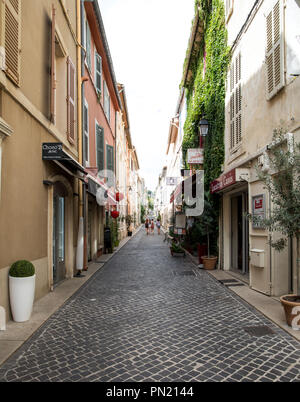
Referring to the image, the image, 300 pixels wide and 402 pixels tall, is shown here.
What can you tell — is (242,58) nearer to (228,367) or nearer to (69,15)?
(69,15)

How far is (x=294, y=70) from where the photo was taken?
5.54m

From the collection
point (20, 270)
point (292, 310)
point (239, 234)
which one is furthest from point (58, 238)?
point (292, 310)

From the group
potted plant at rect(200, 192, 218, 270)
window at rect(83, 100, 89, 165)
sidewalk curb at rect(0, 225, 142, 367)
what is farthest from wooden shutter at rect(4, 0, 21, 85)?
potted plant at rect(200, 192, 218, 270)

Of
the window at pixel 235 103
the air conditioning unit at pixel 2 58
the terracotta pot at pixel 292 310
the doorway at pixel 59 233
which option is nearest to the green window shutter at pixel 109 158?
the doorway at pixel 59 233

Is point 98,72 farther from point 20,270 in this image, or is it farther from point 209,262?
point 20,270

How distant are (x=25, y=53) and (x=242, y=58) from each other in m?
5.42

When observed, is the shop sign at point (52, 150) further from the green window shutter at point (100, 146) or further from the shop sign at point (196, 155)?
the green window shutter at point (100, 146)

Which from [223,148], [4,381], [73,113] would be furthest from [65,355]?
[223,148]

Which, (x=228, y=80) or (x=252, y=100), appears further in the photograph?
(x=228, y=80)

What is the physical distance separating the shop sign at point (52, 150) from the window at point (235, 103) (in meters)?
4.67

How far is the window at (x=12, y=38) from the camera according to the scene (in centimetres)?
532

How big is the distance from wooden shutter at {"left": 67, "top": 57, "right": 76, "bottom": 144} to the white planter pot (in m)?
5.13

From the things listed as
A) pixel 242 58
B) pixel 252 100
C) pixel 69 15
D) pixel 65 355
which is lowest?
pixel 65 355

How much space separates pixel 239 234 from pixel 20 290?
7.04 m
